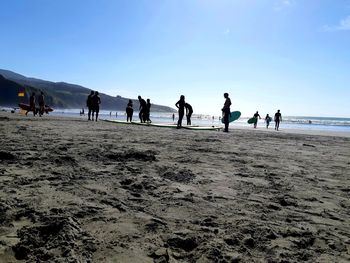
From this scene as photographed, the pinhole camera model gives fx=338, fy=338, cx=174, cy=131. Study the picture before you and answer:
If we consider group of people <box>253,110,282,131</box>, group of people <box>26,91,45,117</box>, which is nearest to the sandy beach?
group of people <box>26,91,45,117</box>

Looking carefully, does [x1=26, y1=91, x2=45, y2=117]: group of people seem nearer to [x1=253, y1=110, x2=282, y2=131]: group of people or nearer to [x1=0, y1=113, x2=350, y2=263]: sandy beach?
[x1=253, y1=110, x2=282, y2=131]: group of people

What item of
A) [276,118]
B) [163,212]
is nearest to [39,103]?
[276,118]

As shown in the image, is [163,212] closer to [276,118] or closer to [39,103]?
[39,103]

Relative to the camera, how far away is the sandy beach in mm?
2641

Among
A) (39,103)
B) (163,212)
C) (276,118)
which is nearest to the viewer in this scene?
(163,212)

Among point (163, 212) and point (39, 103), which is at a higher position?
point (39, 103)

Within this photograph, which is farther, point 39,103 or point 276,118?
point 276,118

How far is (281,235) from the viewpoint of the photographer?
10.2 ft

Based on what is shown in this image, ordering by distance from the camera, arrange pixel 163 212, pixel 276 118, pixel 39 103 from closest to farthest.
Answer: pixel 163 212 < pixel 39 103 < pixel 276 118

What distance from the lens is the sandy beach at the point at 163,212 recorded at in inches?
104

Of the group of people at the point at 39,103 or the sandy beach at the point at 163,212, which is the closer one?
the sandy beach at the point at 163,212

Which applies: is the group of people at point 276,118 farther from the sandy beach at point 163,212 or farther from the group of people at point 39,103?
the sandy beach at point 163,212

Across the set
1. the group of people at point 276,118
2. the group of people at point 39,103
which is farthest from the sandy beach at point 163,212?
the group of people at point 276,118

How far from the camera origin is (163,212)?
11.5ft
